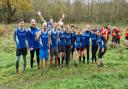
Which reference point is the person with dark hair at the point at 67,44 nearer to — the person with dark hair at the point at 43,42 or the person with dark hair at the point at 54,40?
the person with dark hair at the point at 54,40

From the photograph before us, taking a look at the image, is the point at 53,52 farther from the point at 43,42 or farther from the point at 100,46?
the point at 100,46

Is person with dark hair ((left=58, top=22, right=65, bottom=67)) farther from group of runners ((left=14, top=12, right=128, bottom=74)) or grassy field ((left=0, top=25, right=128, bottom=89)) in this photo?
grassy field ((left=0, top=25, right=128, bottom=89))

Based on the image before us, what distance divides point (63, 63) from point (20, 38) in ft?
10.7

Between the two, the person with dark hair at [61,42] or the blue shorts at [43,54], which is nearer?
the blue shorts at [43,54]

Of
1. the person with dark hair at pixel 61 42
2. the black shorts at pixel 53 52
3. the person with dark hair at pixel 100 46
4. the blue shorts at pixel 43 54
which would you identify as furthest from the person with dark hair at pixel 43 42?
the person with dark hair at pixel 100 46

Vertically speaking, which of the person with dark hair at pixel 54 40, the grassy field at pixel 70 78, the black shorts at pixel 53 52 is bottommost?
the grassy field at pixel 70 78

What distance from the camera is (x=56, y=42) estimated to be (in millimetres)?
16781

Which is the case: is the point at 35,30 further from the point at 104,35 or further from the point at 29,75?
the point at 104,35

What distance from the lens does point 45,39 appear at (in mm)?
16125

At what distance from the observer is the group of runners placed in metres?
16.0

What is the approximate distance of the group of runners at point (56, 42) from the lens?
629 inches

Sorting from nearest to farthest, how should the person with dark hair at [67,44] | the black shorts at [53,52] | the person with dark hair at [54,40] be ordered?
the person with dark hair at [54,40] → the black shorts at [53,52] → the person with dark hair at [67,44]

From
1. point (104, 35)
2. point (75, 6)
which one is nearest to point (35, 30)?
point (104, 35)

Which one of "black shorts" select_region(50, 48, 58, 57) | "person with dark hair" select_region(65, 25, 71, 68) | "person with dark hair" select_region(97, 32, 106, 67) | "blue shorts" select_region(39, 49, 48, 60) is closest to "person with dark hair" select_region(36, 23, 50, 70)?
"blue shorts" select_region(39, 49, 48, 60)
